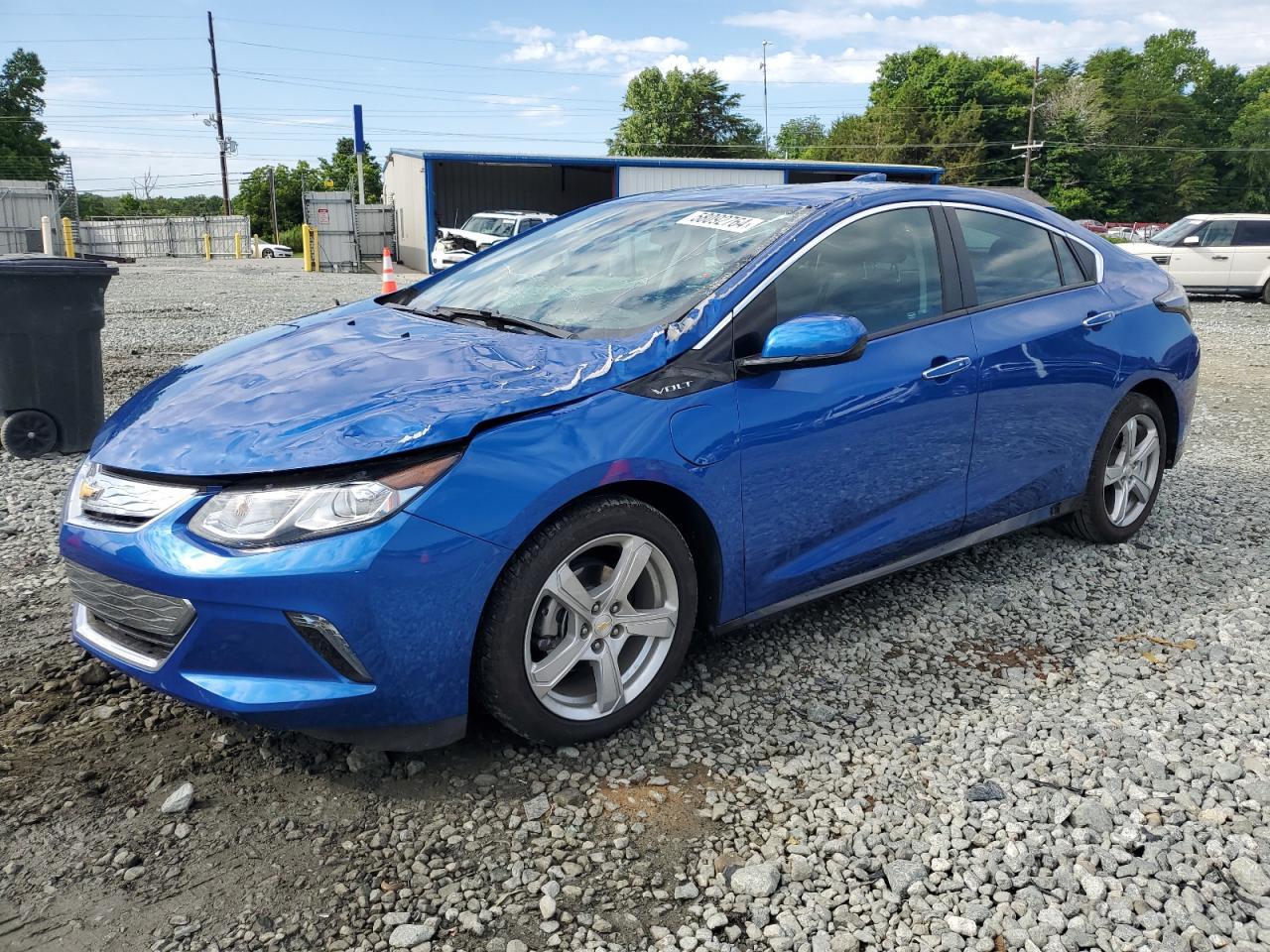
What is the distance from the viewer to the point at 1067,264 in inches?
167

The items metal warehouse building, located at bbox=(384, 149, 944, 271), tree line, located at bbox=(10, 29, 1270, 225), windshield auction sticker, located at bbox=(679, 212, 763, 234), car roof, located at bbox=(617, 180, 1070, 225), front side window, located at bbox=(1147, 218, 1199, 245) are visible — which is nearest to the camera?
windshield auction sticker, located at bbox=(679, 212, 763, 234)

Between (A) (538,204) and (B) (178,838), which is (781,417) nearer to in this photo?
(B) (178,838)

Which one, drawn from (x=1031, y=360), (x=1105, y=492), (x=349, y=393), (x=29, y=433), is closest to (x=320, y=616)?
(x=349, y=393)

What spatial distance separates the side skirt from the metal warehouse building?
2210 centimetres

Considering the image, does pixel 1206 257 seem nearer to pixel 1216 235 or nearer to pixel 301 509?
pixel 1216 235

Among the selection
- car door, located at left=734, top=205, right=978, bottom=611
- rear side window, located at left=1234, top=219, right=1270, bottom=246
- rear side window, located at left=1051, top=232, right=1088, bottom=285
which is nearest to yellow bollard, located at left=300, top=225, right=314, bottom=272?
rear side window, located at left=1234, top=219, right=1270, bottom=246

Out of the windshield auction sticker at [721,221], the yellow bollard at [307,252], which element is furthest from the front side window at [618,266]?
the yellow bollard at [307,252]

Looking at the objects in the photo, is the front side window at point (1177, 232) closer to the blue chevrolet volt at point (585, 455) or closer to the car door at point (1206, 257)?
the car door at point (1206, 257)

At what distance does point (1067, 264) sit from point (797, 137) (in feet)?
356

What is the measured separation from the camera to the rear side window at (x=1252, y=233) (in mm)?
17842

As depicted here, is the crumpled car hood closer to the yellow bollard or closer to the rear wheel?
the rear wheel

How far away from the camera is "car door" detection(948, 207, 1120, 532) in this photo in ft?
12.3

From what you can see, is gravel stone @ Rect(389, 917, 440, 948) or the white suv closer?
gravel stone @ Rect(389, 917, 440, 948)

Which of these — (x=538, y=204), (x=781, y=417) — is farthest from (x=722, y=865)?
(x=538, y=204)
